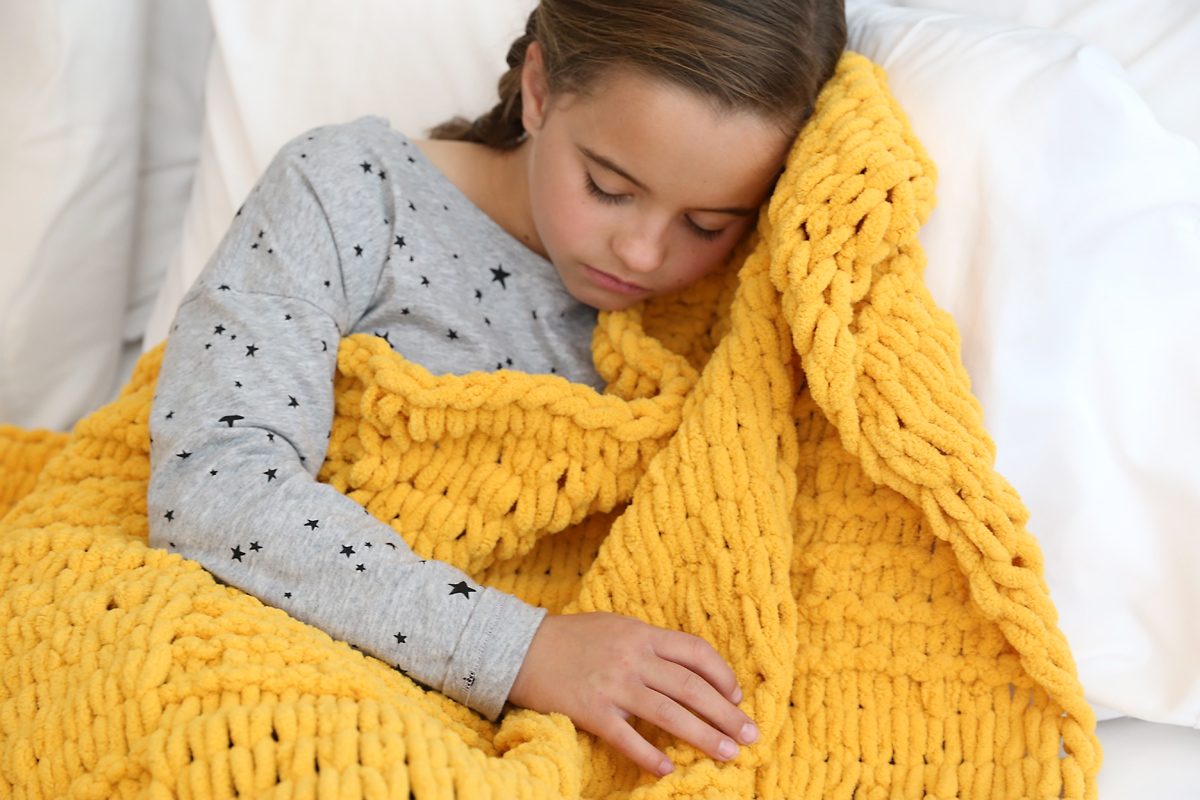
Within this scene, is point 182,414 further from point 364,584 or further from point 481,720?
point 481,720

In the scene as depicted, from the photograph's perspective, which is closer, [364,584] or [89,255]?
[364,584]

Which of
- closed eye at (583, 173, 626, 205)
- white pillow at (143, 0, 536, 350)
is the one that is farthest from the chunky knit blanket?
white pillow at (143, 0, 536, 350)

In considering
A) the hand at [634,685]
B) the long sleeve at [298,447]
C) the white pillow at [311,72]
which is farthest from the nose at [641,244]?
the white pillow at [311,72]

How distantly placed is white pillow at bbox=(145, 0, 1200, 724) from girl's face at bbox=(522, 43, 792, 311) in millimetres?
169

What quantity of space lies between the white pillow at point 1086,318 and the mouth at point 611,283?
0.29 meters

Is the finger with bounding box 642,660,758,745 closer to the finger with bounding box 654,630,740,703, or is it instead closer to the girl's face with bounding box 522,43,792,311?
the finger with bounding box 654,630,740,703

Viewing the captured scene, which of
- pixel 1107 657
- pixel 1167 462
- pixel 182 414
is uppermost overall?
pixel 1167 462

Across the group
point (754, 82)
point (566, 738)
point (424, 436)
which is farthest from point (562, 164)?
point (566, 738)

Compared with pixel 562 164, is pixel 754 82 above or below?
above

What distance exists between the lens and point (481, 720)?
703 millimetres

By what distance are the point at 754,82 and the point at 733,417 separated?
0.98 ft

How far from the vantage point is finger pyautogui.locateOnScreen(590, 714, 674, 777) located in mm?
653

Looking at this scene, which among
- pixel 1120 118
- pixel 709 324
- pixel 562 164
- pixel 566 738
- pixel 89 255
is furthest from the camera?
pixel 89 255

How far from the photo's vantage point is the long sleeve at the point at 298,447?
27.1 inches
